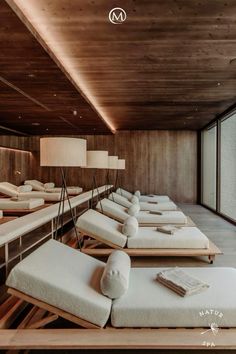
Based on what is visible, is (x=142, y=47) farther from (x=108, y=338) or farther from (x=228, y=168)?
(x=228, y=168)

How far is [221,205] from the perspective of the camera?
8.11 m

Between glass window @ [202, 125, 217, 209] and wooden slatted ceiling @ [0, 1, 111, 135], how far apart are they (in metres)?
3.57

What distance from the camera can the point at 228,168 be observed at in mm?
8000

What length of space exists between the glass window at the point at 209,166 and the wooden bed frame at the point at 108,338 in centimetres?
754

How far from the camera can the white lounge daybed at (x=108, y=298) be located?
70.9 inches

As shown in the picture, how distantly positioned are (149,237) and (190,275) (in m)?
1.48

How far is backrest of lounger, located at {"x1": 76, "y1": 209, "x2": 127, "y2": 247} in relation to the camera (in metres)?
3.44

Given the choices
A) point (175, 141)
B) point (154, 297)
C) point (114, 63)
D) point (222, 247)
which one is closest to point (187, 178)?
point (175, 141)

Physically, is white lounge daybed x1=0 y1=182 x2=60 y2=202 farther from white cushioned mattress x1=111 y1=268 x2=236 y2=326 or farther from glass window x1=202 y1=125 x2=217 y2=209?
white cushioned mattress x1=111 y1=268 x2=236 y2=326

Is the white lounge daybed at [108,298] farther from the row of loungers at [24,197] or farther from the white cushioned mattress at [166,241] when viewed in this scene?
the row of loungers at [24,197]

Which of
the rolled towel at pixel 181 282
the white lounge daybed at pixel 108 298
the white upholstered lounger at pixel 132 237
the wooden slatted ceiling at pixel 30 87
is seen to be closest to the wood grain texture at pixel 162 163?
the wooden slatted ceiling at pixel 30 87

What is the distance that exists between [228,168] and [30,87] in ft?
18.1

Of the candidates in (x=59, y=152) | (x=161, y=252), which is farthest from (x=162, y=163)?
(x=59, y=152)

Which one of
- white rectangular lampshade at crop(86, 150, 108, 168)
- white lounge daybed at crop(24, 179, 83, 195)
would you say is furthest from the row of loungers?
white rectangular lampshade at crop(86, 150, 108, 168)
